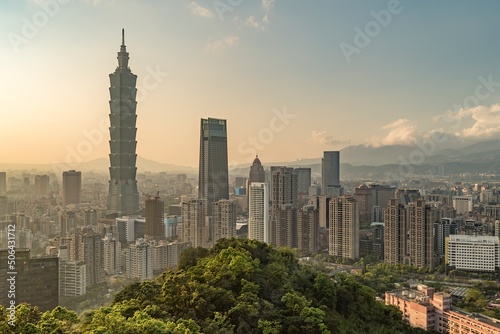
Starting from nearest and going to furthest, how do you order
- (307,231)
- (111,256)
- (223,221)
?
1. (111,256)
2. (223,221)
3. (307,231)

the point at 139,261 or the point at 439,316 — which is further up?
the point at 139,261

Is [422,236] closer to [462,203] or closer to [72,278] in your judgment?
[462,203]

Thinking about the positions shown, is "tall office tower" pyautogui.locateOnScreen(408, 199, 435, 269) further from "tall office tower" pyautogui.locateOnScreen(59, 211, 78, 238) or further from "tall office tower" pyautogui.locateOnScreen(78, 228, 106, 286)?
"tall office tower" pyautogui.locateOnScreen(59, 211, 78, 238)

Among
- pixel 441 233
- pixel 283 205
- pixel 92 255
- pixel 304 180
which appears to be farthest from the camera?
pixel 304 180

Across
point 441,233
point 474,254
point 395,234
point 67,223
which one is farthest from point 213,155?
point 474,254

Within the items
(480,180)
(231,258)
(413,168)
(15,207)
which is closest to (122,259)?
(15,207)

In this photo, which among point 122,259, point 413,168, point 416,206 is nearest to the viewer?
point 122,259

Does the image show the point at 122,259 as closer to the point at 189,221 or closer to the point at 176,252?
the point at 176,252

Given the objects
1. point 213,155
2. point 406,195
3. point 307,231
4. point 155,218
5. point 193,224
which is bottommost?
point 307,231

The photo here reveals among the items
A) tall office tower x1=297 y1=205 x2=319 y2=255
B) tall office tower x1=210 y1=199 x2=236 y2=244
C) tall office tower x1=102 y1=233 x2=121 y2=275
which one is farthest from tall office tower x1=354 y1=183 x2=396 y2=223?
tall office tower x1=102 y1=233 x2=121 y2=275
